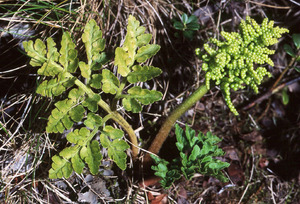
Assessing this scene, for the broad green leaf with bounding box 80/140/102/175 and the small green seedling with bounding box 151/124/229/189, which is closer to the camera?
the broad green leaf with bounding box 80/140/102/175

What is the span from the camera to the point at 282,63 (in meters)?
3.34

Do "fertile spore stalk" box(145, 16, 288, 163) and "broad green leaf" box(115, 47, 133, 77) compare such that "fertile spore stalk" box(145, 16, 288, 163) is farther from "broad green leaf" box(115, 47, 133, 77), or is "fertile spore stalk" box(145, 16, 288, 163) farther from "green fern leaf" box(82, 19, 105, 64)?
"green fern leaf" box(82, 19, 105, 64)

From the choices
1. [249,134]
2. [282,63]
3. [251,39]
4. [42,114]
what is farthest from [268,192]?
[42,114]

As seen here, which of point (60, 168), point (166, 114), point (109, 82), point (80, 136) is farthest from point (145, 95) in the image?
point (166, 114)

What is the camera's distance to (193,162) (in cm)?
227

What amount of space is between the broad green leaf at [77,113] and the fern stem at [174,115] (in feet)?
2.37

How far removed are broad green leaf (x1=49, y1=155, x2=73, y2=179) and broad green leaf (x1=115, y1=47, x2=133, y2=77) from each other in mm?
709

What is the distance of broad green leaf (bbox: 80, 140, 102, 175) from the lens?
1.91 m

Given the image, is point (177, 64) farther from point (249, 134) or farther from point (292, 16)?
point (292, 16)

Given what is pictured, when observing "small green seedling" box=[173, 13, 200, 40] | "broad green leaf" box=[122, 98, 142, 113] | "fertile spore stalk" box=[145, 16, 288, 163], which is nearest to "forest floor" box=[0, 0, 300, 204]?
"small green seedling" box=[173, 13, 200, 40]

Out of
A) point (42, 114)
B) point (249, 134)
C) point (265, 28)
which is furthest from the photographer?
point (249, 134)

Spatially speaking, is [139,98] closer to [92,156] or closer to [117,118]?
[117,118]

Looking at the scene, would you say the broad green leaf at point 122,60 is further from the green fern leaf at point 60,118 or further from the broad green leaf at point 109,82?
the green fern leaf at point 60,118

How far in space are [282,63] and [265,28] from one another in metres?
1.64
